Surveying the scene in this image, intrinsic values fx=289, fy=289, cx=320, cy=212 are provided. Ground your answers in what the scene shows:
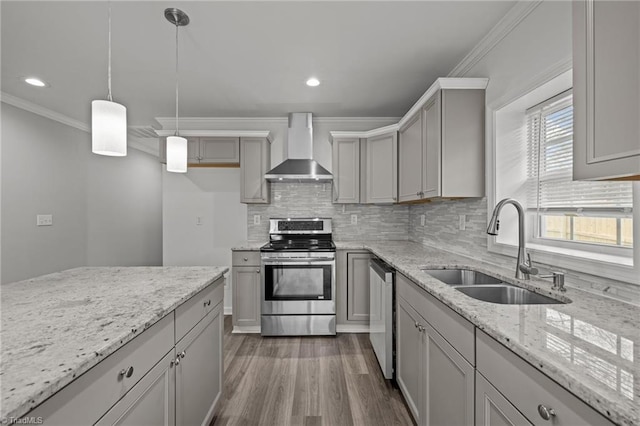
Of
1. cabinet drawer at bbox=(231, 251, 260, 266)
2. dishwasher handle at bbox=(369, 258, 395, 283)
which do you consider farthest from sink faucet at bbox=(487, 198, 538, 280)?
cabinet drawer at bbox=(231, 251, 260, 266)

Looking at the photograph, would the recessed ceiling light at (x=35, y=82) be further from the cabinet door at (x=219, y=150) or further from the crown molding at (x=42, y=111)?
the cabinet door at (x=219, y=150)

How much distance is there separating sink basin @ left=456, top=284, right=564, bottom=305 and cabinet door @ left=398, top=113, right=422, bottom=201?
114 centimetres

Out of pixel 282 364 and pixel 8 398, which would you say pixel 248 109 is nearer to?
pixel 282 364

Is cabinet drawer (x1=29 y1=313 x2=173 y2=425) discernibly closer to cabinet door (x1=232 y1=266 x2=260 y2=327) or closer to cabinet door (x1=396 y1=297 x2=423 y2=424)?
cabinet door (x1=396 y1=297 x2=423 y2=424)

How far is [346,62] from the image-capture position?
7.94 ft

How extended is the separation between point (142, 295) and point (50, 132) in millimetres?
3856

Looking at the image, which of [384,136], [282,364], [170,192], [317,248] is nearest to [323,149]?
[384,136]

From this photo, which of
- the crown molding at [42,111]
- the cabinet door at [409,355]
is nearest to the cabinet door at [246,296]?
the cabinet door at [409,355]

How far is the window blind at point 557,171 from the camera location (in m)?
1.43

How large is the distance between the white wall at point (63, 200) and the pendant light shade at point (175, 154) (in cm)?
266

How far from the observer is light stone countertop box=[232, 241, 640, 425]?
0.59m

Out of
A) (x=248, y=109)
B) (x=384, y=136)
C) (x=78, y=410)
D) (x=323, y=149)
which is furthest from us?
(x=323, y=149)

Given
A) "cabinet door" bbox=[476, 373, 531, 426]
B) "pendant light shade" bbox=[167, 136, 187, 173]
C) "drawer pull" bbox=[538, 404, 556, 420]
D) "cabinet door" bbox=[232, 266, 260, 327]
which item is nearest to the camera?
"drawer pull" bbox=[538, 404, 556, 420]

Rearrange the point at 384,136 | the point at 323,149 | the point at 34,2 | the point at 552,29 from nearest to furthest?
the point at 552,29
the point at 34,2
the point at 384,136
the point at 323,149
